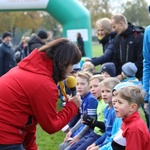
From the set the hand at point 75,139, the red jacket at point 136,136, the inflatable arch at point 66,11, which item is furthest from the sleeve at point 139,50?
the inflatable arch at point 66,11

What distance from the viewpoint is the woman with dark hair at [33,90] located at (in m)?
2.93

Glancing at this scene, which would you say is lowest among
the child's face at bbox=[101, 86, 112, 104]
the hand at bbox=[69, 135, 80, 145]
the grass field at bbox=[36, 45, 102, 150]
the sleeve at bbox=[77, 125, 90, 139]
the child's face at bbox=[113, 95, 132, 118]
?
the grass field at bbox=[36, 45, 102, 150]

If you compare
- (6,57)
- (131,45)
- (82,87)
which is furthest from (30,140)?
(6,57)

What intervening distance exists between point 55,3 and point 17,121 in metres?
8.80

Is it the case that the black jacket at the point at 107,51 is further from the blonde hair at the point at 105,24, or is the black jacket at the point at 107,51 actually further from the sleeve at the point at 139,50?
the sleeve at the point at 139,50

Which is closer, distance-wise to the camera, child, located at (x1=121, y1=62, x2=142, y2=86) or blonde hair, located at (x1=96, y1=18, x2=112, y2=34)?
child, located at (x1=121, y1=62, x2=142, y2=86)

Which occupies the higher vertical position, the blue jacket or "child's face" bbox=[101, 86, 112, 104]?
"child's face" bbox=[101, 86, 112, 104]

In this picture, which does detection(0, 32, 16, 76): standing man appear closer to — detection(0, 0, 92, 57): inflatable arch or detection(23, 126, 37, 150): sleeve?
detection(0, 0, 92, 57): inflatable arch

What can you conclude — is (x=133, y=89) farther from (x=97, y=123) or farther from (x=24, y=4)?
(x=24, y=4)

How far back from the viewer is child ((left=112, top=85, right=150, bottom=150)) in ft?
10.0

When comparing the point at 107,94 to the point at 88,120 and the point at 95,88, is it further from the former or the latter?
the point at 95,88

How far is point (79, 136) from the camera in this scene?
181 inches

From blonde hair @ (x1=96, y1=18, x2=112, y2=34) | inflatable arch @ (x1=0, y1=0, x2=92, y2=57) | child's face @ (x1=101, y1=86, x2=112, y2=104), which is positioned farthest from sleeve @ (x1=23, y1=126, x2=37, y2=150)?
inflatable arch @ (x1=0, y1=0, x2=92, y2=57)

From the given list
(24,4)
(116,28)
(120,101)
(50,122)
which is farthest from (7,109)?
(24,4)
